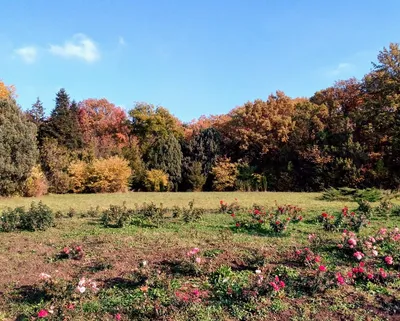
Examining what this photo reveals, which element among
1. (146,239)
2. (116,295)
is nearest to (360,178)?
(146,239)

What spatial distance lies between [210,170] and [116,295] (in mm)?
22105

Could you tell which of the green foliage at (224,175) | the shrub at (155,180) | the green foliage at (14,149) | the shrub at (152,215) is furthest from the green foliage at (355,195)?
the green foliage at (14,149)

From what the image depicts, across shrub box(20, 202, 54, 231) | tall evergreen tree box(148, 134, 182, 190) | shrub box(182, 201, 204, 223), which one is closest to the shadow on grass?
shrub box(182, 201, 204, 223)

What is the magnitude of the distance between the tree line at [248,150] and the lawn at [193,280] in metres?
13.1

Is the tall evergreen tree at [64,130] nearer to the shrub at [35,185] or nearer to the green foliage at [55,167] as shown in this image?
the green foliage at [55,167]

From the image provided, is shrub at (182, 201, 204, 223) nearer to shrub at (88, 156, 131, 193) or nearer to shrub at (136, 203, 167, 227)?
shrub at (136, 203, 167, 227)

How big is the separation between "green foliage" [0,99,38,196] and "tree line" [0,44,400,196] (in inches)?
1.7

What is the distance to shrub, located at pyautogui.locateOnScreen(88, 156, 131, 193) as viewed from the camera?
21062 mm

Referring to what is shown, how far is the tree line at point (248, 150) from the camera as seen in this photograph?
62.6 ft

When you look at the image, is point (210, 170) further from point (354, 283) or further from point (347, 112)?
point (354, 283)

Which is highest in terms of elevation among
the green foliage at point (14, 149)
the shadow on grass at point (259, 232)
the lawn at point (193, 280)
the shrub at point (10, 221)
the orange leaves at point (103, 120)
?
the orange leaves at point (103, 120)

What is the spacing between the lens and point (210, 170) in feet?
85.5

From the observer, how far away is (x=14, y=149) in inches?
659

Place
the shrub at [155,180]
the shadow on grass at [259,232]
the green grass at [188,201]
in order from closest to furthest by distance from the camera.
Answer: the shadow on grass at [259,232], the green grass at [188,201], the shrub at [155,180]
